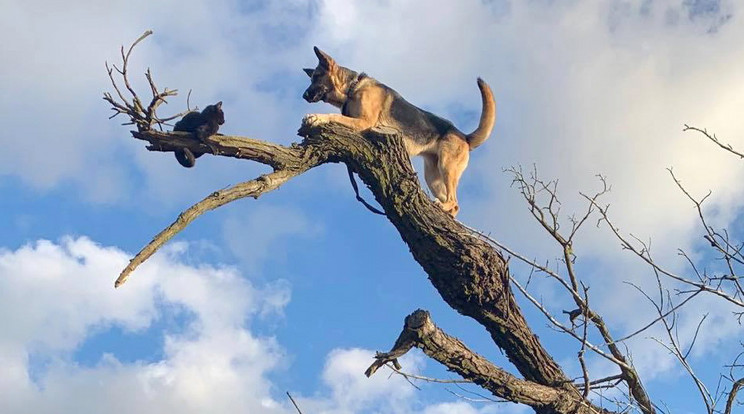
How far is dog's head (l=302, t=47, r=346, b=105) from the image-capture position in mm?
7617

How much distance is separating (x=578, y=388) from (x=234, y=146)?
2.86 metres

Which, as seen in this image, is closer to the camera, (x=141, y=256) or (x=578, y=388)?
(x=141, y=256)

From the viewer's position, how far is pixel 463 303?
5211 millimetres

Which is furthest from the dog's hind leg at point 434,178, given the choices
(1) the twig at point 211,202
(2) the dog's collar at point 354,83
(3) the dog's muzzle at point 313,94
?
(1) the twig at point 211,202

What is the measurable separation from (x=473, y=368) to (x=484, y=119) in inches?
123

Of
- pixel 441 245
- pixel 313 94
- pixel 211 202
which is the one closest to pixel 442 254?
pixel 441 245

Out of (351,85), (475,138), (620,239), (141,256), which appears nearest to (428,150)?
(475,138)

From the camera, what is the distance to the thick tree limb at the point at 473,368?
4.62 meters

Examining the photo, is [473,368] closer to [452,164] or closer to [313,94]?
[452,164]

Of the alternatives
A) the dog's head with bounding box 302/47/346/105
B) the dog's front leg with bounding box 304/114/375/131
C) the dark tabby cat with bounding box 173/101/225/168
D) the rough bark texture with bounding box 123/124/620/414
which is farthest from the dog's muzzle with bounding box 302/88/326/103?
the rough bark texture with bounding box 123/124/620/414

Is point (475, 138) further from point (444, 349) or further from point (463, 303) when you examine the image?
point (444, 349)

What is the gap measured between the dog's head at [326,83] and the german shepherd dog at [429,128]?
12 cm

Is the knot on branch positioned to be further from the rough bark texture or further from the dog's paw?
the dog's paw

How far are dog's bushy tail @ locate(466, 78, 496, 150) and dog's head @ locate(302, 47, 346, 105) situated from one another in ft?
4.40
